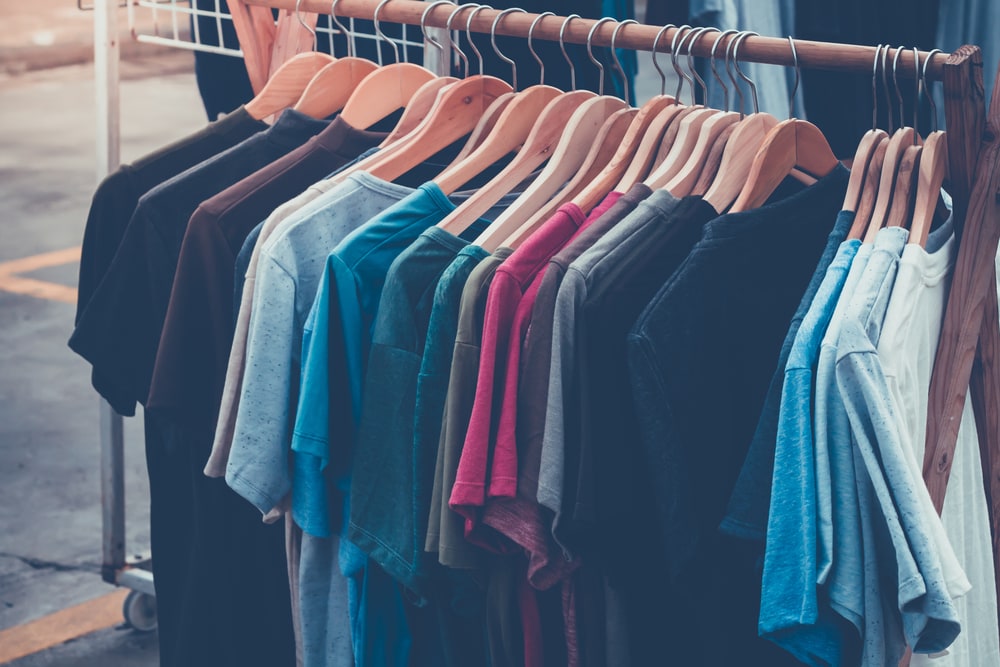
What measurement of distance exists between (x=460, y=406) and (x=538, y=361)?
5.6 inches

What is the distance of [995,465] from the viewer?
6.30 feet

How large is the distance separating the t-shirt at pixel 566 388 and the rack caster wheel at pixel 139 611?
81.3 inches

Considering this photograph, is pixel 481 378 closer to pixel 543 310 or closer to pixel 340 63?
pixel 543 310

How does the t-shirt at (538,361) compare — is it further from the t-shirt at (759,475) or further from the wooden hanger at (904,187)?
the wooden hanger at (904,187)

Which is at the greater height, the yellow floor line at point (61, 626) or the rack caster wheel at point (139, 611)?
the rack caster wheel at point (139, 611)

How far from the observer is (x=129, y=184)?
93.1 inches

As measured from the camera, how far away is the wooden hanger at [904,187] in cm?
184

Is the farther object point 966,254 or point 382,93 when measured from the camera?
point 382,93

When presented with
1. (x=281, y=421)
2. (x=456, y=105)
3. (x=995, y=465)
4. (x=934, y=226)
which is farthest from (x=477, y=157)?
(x=995, y=465)

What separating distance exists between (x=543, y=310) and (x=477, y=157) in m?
0.46

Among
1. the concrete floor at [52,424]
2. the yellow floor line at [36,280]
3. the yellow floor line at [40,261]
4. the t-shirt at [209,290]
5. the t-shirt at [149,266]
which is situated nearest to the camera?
the t-shirt at [209,290]

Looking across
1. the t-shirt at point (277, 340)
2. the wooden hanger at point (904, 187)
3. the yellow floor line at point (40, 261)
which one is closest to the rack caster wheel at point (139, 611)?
the t-shirt at point (277, 340)

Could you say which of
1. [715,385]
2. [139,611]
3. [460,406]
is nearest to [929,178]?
[715,385]

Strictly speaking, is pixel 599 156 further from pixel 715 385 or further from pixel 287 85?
pixel 287 85
